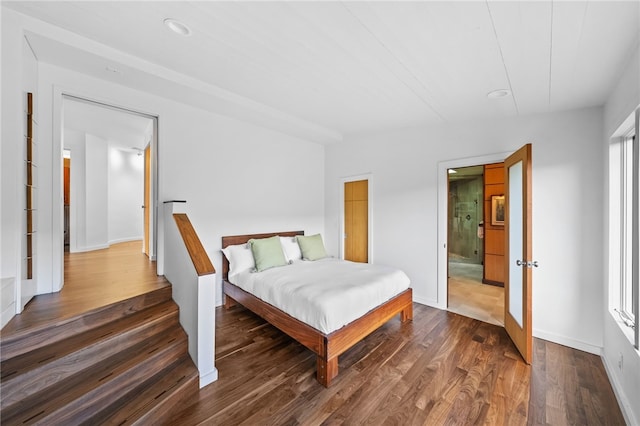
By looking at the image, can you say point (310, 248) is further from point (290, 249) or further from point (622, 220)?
point (622, 220)

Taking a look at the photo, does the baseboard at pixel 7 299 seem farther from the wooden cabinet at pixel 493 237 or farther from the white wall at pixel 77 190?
the wooden cabinet at pixel 493 237

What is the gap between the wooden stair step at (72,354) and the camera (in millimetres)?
1429

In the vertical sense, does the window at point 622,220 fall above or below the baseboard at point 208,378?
above

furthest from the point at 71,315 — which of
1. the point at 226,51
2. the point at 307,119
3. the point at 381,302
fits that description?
the point at 307,119

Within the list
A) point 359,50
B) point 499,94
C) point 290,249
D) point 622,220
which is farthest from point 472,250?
point 359,50

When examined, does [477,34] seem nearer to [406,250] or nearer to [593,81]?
[593,81]

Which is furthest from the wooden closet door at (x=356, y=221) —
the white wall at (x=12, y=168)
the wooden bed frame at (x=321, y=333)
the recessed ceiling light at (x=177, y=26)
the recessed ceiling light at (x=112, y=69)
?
the white wall at (x=12, y=168)

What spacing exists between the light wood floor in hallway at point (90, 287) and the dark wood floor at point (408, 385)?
1.05m

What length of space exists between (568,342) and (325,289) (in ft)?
9.05

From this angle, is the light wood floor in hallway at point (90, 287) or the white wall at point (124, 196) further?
the white wall at point (124, 196)

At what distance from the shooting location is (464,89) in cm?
258

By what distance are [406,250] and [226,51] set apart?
11.6 feet

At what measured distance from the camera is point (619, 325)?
2023 mm

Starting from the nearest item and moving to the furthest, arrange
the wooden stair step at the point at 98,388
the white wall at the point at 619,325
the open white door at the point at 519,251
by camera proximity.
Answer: the wooden stair step at the point at 98,388 → the white wall at the point at 619,325 → the open white door at the point at 519,251
